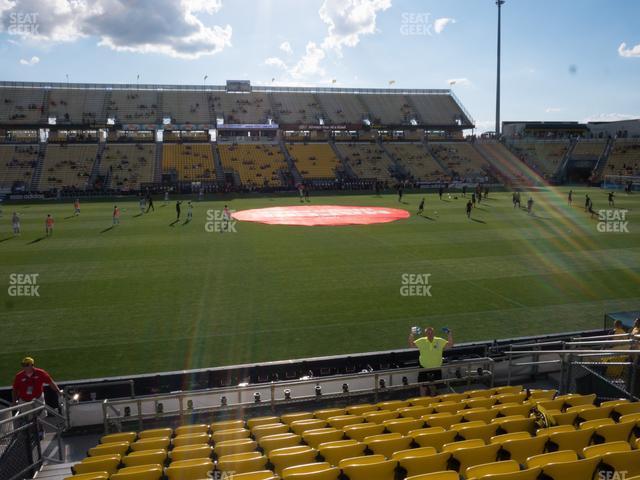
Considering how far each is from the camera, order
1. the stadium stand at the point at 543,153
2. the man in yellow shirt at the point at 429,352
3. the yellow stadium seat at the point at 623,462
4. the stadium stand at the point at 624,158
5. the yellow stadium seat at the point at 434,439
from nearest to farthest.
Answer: the yellow stadium seat at the point at 623,462, the yellow stadium seat at the point at 434,439, the man in yellow shirt at the point at 429,352, the stadium stand at the point at 624,158, the stadium stand at the point at 543,153

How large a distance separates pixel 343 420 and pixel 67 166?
201ft

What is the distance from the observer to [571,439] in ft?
18.4

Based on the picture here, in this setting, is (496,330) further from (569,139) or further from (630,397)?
(569,139)

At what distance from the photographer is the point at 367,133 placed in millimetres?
77625

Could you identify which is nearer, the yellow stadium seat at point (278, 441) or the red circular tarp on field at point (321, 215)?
the yellow stadium seat at point (278, 441)

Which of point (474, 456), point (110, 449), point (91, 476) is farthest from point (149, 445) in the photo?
point (474, 456)

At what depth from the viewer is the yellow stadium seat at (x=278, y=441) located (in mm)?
6059

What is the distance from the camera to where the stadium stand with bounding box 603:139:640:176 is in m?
Answer: 69.8

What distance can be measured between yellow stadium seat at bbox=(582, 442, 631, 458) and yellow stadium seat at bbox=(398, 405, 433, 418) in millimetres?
2581

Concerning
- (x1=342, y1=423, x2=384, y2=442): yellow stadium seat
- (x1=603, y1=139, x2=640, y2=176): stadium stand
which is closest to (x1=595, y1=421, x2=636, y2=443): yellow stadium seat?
(x1=342, y1=423, x2=384, y2=442): yellow stadium seat

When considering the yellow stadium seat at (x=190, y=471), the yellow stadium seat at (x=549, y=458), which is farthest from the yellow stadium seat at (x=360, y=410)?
the yellow stadium seat at (x=549, y=458)

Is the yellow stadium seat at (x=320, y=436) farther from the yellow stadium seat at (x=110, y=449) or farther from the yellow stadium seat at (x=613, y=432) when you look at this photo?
the yellow stadium seat at (x=613, y=432)

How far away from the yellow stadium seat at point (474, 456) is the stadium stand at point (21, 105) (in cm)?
7236

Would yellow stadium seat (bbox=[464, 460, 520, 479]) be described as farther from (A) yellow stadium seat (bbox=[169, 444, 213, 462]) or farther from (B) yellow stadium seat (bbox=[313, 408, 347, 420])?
(B) yellow stadium seat (bbox=[313, 408, 347, 420])
